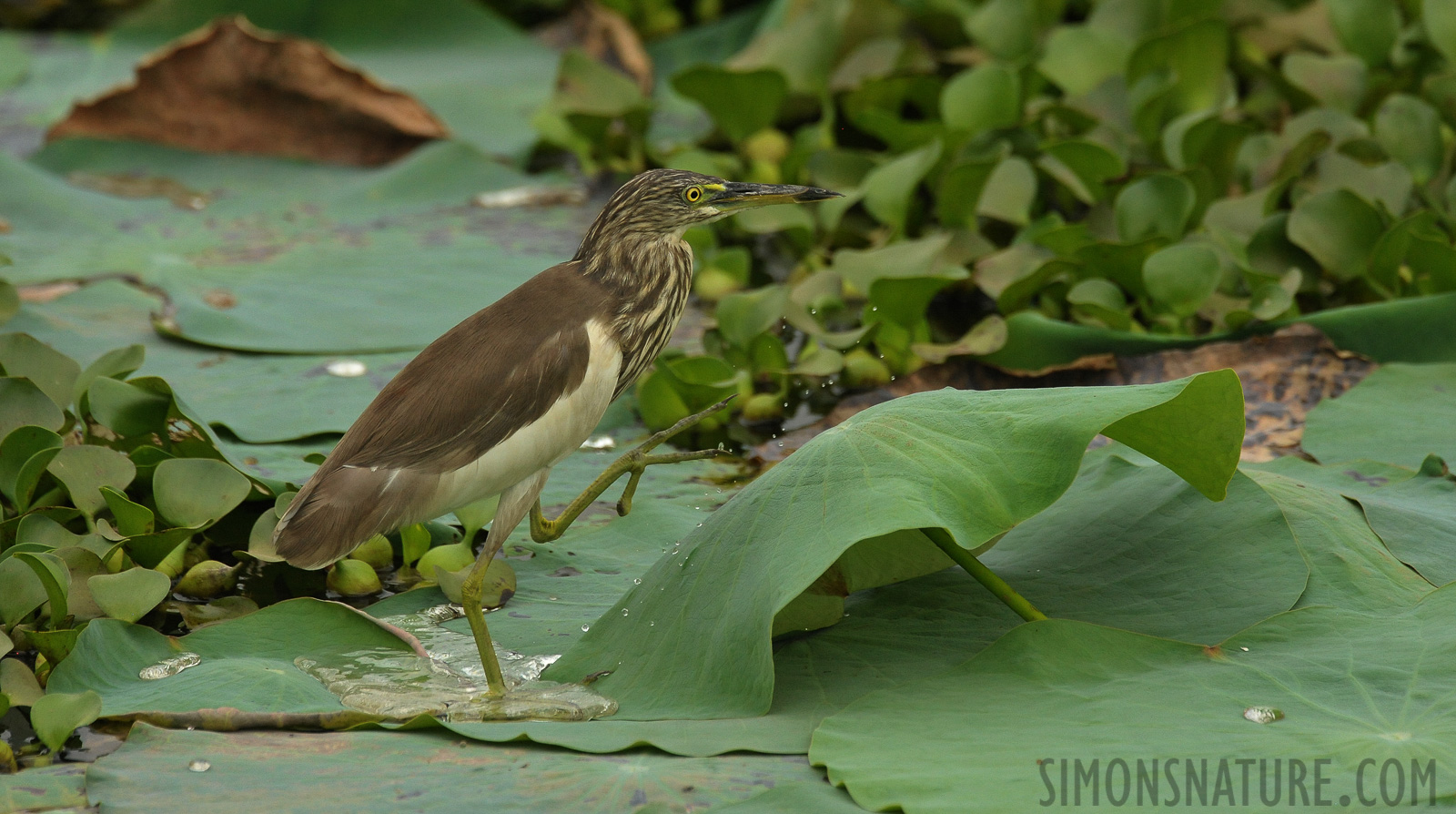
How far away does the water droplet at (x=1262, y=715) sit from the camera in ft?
7.04

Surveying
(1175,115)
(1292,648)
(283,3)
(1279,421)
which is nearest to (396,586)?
(1292,648)

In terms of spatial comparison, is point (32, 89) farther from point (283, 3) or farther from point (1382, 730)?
point (1382, 730)

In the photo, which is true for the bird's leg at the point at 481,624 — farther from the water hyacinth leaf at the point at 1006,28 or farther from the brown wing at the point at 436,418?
the water hyacinth leaf at the point at 1006,28

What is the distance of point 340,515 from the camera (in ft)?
8.38

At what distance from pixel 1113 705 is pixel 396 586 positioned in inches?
63.7

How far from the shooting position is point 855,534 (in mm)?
2250

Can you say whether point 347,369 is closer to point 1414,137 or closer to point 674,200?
point 674,200

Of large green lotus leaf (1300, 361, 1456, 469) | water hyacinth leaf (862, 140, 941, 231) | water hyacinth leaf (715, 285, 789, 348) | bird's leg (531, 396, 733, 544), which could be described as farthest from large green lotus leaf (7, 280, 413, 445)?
large green lotus leaf (1300, 361, 1456, 469)

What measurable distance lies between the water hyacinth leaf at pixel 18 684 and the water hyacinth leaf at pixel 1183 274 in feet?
9.29

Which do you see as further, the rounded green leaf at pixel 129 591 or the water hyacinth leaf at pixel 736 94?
the water hyacinth leaf at pixel 736 94

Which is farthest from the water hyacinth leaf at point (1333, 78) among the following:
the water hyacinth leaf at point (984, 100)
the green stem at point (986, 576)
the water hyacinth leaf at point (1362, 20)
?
the green stem at point (986, 576)

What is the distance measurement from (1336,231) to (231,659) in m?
3.11

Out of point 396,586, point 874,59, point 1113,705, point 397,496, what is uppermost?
point 874,59

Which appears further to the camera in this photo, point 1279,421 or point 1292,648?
point 1279,421
